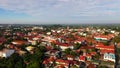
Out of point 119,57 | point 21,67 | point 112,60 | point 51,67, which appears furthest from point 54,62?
point 119,57

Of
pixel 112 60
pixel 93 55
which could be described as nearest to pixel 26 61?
pixel 93 55

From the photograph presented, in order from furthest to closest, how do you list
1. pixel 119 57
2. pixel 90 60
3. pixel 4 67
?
pixel 119 57 → pixel 90 60 → pixel 4 67

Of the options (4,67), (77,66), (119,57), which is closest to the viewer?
(4,67)

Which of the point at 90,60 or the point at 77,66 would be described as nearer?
the point at 77,66

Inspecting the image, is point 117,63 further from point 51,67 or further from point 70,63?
point 51,67

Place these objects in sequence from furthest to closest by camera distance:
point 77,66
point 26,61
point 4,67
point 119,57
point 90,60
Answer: point 119,57 < point 90,60 < point 26,61 < point 77,66 < point 4,67

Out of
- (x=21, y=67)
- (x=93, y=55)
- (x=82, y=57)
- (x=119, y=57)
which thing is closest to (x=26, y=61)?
(x=21, y=67)

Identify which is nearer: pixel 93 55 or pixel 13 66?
pixel 13 66

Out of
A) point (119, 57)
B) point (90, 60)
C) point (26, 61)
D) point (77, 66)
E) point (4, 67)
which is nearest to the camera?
point (4, 67)

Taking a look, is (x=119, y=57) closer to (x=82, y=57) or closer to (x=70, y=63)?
(x=82, y=57)
